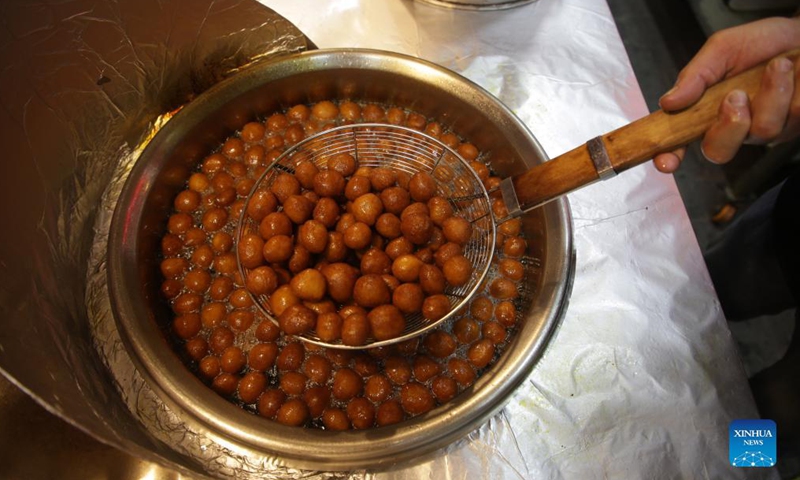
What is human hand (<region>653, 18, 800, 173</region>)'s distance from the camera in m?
0.89

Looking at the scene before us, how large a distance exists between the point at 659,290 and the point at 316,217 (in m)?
1.09

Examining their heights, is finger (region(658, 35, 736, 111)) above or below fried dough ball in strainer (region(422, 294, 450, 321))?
above

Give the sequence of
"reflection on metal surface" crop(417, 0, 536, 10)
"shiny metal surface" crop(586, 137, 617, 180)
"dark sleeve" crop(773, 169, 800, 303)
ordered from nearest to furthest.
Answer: "shiny metal surface" crop(586, 137, 617, 180)
"dark sleeve" crop(773, 169, 800, 303)
"reflection on metal surface" crop(417, 0, 536, 10)

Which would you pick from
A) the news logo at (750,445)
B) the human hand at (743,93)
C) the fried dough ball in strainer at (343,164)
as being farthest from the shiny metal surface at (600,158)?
the news logo at (750,445)

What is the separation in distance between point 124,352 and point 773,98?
1657 mm

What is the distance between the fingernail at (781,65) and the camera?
2.83ft

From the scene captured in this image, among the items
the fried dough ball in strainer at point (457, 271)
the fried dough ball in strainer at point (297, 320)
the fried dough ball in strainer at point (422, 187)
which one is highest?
the fried dough ball in strainer at point (422, 187)

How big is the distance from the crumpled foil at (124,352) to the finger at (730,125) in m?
0.55

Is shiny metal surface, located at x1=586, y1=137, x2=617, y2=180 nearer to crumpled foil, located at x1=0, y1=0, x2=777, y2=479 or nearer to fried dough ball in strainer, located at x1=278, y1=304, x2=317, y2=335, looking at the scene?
crumpled foil, located at x1=0, y1=0, x2=777, y2=479

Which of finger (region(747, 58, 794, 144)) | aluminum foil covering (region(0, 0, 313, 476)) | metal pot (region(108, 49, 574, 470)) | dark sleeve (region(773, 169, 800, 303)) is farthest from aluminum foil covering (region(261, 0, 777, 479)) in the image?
finger (region(747, 58, 794, 144))

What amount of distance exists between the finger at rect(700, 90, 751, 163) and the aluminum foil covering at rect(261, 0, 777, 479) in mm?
553

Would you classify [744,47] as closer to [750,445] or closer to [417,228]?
[417,228]

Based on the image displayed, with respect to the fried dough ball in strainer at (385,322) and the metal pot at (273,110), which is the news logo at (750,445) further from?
the fried dough ball in strainer at (385,322)

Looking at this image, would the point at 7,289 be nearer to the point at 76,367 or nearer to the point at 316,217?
the point at 76,367
